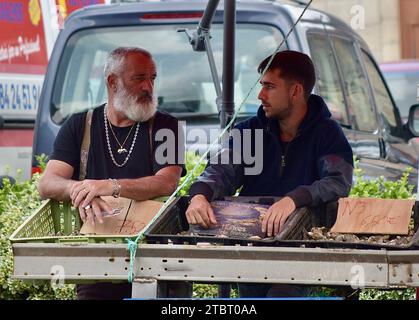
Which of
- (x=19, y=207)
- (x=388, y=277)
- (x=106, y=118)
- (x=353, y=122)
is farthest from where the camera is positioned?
(x=353, y=122)

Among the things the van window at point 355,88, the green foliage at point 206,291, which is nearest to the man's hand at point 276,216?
the green foliage at point 206,291

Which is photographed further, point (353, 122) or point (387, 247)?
point (353, 122)

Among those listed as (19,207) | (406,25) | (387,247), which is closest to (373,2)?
(406,25)

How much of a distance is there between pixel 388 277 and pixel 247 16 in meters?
3.94

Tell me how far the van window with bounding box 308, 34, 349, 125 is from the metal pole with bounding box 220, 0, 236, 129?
5.29 feet

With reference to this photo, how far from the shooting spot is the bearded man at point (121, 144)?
4.95m

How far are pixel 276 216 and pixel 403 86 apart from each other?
8.71 meters

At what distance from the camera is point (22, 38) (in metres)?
10.6

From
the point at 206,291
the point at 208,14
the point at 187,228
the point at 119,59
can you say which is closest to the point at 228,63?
the point at 208,14

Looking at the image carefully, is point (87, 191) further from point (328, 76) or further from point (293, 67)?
point (328, 76)

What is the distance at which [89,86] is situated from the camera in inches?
307

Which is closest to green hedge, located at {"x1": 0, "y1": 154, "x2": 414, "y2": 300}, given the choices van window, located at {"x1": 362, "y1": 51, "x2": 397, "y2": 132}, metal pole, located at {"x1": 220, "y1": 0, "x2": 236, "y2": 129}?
metal pole, located at {"x1": 220, "y1": 0, "x2": 236, "y2": 129}

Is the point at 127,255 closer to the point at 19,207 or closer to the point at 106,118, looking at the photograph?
the point at 106,118

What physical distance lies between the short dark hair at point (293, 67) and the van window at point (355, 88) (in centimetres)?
294
